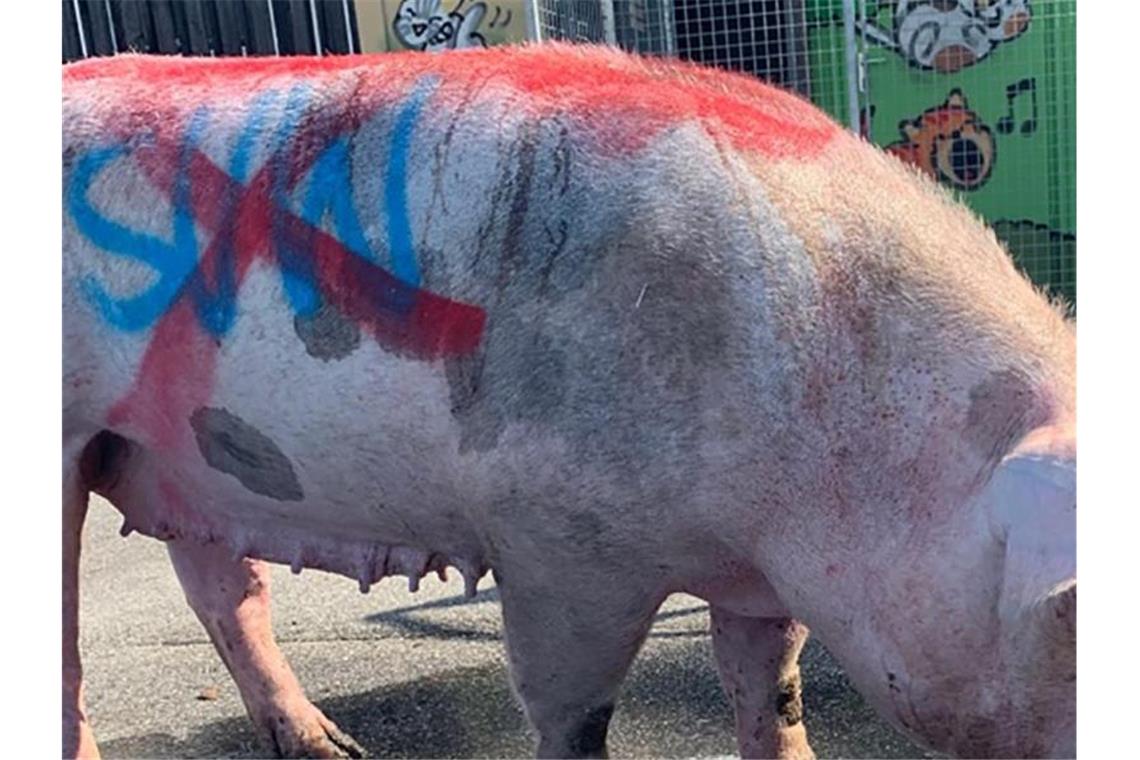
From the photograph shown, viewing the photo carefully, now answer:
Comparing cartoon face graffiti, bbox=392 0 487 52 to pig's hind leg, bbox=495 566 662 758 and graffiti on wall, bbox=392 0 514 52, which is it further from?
pig's hind leg, bbox=495 566 662 758

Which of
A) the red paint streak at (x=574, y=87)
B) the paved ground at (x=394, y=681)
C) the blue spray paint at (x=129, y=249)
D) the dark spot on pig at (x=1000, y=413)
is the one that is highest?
the red paint streak at (x=574, y=87)

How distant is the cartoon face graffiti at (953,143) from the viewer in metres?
6.26

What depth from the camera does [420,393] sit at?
2580 mm

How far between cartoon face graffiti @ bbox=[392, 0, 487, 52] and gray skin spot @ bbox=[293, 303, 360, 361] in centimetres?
421

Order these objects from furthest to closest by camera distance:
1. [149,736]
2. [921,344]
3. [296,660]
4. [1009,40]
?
→ [1009,40] < [296,660] < [149,736] < [921,344]

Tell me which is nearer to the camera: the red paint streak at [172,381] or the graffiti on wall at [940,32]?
the red paint streak at [172,381]

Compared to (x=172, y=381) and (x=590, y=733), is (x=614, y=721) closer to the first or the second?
(x=590, y=733)

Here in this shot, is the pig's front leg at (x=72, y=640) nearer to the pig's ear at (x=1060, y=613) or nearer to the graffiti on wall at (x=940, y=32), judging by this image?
the pig's ear at (x=1060, y=613)

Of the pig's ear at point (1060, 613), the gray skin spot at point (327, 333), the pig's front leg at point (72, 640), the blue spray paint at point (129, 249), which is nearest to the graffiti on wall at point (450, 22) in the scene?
the blue spray paint at point (129, 249)

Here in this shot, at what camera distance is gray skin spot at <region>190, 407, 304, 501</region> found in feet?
9.12

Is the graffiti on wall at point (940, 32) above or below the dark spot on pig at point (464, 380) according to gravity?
above
